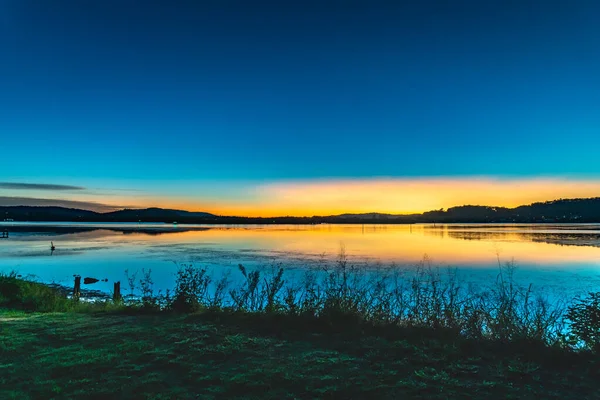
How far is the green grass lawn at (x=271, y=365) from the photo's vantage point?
5008 millimetres

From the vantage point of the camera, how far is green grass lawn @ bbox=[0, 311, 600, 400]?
16.4 feet

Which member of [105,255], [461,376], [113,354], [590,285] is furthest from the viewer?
[105,255]

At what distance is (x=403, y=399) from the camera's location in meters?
4.79

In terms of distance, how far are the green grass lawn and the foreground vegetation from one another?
0.05ft

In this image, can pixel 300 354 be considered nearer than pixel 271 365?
No

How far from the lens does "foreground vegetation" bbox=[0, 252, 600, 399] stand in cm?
509

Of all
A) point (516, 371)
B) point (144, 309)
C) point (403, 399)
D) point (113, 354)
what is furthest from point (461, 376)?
point (144, 309)

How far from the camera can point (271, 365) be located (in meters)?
5.85

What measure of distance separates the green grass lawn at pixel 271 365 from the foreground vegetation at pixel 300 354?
0.6 inches

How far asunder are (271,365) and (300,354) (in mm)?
674

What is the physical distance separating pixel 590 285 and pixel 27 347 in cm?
2100

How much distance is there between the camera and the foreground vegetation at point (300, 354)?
5.09 meters

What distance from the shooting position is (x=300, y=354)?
640cm

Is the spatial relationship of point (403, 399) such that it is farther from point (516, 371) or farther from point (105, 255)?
point (105, 255)
